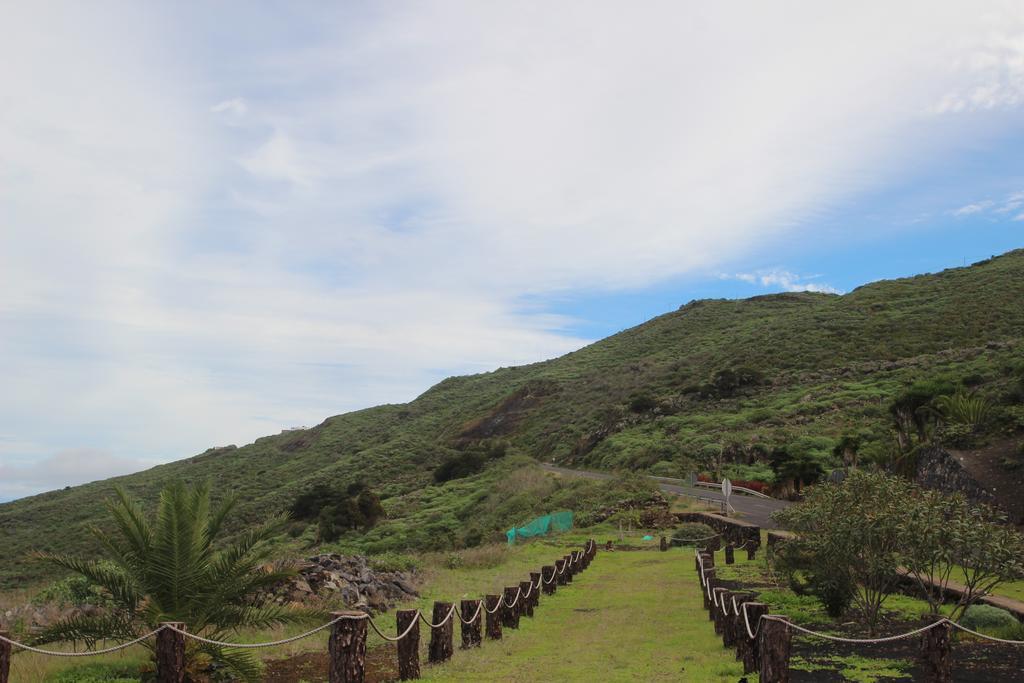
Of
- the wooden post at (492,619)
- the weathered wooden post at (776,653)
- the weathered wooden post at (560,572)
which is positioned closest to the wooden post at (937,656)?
the weathered wooden post at (776,653)

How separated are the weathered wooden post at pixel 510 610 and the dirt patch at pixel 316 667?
207 centimetres

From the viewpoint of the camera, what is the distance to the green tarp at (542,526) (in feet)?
94.8

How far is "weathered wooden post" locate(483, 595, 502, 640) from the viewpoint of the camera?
11.8 m

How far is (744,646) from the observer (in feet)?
30.0

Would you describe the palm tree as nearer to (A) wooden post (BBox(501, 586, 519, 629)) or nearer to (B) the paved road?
(A) wooden post (BBox(501, 586, 519, 629))

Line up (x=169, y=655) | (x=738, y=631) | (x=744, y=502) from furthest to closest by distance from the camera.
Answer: (x=744, y=502), (x=738, y=631), (x=169, y=655)

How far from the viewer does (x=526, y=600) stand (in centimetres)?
1415

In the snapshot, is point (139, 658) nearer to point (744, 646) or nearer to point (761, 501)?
point (744, 646)

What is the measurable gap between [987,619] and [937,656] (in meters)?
3.61

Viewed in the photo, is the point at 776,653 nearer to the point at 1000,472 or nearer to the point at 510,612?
the point at 510,612

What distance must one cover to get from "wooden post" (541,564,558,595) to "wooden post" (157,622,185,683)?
32.3 feet

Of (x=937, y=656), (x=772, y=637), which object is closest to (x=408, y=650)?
(x=772, y=637)

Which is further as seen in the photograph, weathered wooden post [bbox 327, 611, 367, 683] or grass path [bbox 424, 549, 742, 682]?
grass path [bbox 424, 549, 742, 682]

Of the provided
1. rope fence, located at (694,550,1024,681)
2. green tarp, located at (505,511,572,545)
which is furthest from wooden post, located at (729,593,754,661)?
green tarp, located at (505,511,572,545)
